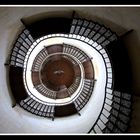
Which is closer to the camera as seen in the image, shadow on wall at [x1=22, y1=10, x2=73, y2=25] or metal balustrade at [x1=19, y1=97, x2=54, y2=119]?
shadow on wall at [x1=22, y1=10, x2=73, y2=25]

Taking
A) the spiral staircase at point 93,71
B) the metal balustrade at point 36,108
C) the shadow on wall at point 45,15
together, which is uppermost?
the shadow on wall at point 45,15

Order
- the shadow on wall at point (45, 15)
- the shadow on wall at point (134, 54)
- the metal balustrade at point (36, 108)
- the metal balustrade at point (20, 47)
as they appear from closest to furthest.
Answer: the shadow on wall at point (134, 54) → the shadow on wall at point (45, 15) → the metal balustrade at point (20, 47) → the metal balustrade at point (36, 108)

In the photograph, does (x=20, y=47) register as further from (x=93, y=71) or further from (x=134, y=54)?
(x=93, y=71)

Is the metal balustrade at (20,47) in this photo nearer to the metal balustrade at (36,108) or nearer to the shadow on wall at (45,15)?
the shadow on wall at (45,15)

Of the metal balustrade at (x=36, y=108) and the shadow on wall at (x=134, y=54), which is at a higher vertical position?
the shadow on wall at (x=134, y=54)

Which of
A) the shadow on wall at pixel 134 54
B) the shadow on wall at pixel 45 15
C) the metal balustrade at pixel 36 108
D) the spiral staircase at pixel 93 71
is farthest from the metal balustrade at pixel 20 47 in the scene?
the shadow on wall at pixel 134 54

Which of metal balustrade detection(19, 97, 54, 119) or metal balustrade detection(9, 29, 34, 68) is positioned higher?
metal balustrade detection(9, 29, 34, 68)

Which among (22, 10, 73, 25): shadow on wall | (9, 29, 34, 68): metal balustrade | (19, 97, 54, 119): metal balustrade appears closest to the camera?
(22, 10, 73, 25): shadow on wall

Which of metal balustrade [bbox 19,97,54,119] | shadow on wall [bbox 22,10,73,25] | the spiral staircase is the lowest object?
metal balustrade [bbox 19,97,54,119]

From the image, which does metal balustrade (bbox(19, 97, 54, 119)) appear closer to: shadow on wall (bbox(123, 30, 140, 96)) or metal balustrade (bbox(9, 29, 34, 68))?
metal balustrade (bbox(9, 29, 34, 68))

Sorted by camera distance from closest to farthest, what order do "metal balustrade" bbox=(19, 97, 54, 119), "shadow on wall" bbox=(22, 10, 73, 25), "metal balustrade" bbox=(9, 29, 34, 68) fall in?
"shadow on wall" bbox=(22, 10, 73, 25) → "metal balustrade" bbox=(9, 29, 34, 68) → "metal balustrade" bbox=(19, 97, 54, 119)

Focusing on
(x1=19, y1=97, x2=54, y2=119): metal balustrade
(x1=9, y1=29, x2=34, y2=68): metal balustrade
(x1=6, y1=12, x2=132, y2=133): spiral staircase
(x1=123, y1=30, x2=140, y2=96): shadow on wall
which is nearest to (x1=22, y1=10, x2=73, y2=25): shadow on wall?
(x1=6, y1=12, x2=132, y2=133): spiral staircase

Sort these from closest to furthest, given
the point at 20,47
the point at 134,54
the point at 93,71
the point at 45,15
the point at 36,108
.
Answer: the point at 134,54
the point at 45,15
the point at 20,47
the point at 36,108
the point at 93,71

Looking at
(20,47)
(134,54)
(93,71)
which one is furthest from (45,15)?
(93,71)
